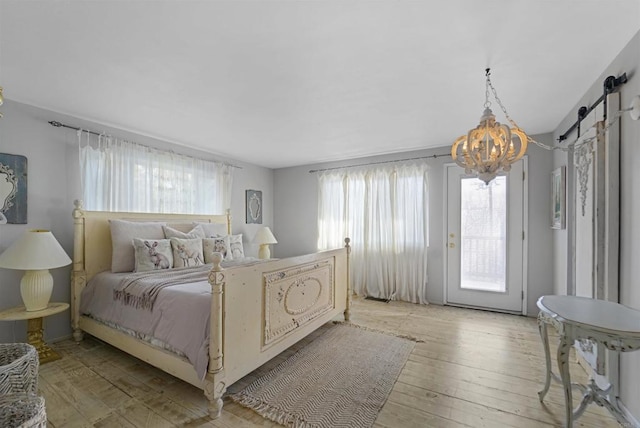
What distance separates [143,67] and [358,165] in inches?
130

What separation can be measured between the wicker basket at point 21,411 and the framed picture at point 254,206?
12.3 feet

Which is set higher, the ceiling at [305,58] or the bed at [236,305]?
the ceiling at [305,58]

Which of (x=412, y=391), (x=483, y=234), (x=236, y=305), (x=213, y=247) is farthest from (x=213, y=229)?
(x=483, y=234)

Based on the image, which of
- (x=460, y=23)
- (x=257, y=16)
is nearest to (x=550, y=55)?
(x=460, y=23)

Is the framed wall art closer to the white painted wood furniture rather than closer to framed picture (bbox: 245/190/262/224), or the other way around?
framed picture (bbox: 245/190/262/224)

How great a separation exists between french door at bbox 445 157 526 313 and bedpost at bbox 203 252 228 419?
334 centimetres

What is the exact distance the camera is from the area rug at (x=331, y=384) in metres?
1.72

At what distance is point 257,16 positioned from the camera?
1.47 meters

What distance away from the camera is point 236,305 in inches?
72.9

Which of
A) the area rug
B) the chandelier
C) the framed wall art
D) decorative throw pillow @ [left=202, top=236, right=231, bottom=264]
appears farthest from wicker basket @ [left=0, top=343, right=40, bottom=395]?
the chandelier

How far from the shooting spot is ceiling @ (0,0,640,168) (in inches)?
56.7

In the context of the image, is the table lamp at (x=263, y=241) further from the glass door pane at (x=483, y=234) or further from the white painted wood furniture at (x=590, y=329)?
the white painted wood furniture at (x=590, y=329)

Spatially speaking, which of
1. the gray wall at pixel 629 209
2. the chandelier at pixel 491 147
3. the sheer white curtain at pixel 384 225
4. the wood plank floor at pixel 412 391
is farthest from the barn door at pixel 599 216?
the sheer white curtain at pixel 384 225

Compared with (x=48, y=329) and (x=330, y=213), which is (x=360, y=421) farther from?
(x=330, y=213)
